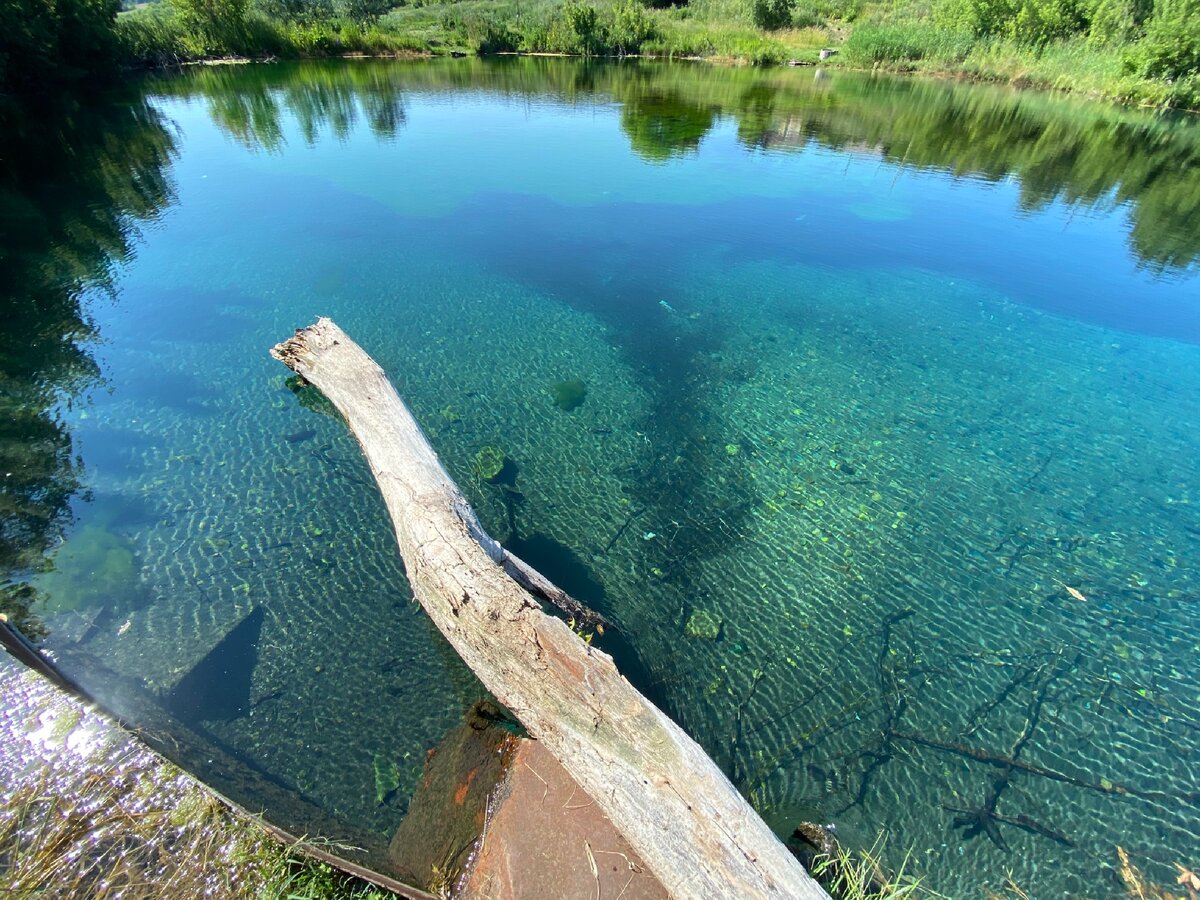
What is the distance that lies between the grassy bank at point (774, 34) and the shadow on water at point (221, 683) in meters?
38.5

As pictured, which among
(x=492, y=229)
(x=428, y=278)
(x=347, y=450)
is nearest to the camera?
(x=347, y=450)

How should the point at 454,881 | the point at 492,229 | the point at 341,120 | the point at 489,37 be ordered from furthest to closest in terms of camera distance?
the point at 489,37
the point at 341,120
the point at 492,229
the point at 454,881

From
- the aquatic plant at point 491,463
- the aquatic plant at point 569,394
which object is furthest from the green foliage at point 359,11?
the aquatic plant at point 491,463

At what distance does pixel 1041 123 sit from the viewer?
21.6 meters

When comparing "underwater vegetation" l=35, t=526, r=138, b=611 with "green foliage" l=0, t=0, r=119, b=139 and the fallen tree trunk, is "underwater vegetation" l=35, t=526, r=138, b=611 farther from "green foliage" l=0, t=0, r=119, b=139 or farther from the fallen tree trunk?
"green foliage" l=0, t=0, r=119, b=139

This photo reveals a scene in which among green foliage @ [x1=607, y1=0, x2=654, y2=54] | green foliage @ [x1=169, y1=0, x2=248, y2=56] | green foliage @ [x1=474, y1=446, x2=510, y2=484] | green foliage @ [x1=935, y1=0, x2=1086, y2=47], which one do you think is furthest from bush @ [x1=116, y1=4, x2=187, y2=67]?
green foliage @ [x1=935, y1=0, x2=1086, y2=47]

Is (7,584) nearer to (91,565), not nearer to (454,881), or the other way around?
(91,565)

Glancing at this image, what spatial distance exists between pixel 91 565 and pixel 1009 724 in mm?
7909

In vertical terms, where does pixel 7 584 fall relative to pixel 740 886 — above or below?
below

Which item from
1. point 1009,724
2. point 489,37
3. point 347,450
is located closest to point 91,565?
point 347,450

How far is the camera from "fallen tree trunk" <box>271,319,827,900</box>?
2686 millimetres

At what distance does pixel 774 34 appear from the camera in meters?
39.2

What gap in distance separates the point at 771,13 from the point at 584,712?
168 ft

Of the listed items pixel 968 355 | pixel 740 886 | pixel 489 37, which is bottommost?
pixel 968 355
